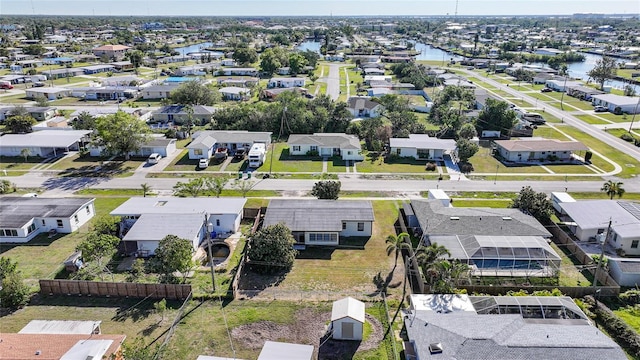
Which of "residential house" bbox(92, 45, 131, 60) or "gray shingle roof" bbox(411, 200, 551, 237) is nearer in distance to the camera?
"gray shingle roof" bbox(411, 200, 551, 237)

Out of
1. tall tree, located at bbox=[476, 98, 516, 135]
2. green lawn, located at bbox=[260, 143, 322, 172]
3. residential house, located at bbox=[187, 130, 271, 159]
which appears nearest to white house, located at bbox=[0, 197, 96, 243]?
A: residential house, located at bbox=[187, 130, 271, 159]

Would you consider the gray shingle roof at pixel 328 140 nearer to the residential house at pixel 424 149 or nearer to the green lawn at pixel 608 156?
the residential house at pixel 424 149

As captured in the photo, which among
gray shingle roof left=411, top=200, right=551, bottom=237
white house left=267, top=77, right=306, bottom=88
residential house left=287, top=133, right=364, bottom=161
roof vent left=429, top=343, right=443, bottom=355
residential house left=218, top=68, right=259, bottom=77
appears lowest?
roof vent left=429, top=343, right=443, bottom=355

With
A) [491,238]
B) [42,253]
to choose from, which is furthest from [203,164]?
[491,238]

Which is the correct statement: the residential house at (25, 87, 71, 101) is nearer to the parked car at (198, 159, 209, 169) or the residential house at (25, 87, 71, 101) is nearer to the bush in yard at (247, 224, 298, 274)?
the parked car at (198, 159, 209, 169)

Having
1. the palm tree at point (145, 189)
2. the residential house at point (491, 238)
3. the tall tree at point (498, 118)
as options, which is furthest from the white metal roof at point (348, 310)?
the tall tree at point (498, 118)

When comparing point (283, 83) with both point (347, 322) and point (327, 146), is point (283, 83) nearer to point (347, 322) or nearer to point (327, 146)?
point (327, 146)

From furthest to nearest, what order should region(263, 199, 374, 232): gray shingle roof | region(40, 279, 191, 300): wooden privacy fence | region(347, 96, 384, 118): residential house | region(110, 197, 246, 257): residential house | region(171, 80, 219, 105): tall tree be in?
region(171, 80, 219, 105): tall tree → region(347, 96, 384, 118): residential house → region(263, 199, 374, 232): gray shingle roof → region(110, 197, 246, 257): residential house → region(40, 279, 191, 300): wooden privacy fence
